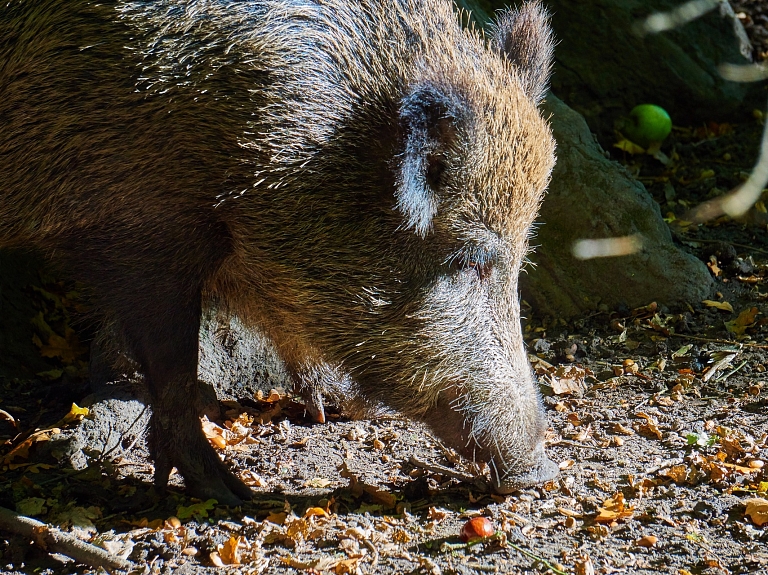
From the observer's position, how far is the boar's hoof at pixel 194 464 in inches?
151

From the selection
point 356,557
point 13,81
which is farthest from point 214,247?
point 356,557

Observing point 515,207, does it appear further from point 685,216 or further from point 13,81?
point 685,216

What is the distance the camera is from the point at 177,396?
12.6 ft

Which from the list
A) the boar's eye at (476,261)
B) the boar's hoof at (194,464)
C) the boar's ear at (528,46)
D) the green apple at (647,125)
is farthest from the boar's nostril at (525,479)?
the green apple at (647,125)

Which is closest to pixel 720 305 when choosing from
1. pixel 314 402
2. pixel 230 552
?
pixel 314 402

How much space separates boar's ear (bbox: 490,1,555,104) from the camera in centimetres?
409

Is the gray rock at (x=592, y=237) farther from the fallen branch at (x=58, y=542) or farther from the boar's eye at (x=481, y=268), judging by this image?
the fallen branch at (x=58, y=542)

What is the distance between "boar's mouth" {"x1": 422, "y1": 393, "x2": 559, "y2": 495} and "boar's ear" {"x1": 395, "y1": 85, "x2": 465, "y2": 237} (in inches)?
33.9

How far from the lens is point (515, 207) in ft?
12.4

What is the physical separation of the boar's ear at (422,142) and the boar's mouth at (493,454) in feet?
2.83

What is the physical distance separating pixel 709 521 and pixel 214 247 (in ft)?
7.61

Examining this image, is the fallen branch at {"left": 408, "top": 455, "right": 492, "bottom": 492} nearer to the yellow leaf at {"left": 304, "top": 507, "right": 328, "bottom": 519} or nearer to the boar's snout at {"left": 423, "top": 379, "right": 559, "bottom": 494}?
the boar's snout at {"left": 423, "top": 379, "right": 559, "bottom": 494}

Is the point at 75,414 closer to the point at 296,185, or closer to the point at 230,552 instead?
the point at 230,552

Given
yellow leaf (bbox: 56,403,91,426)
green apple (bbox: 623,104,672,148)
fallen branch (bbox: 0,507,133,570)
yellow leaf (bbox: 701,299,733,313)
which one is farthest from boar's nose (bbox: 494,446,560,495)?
green apple (bbox: 623,104,672,148)
